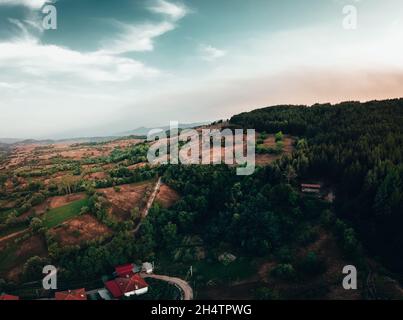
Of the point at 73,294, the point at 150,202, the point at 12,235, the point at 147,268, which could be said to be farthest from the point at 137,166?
the point at 73,294

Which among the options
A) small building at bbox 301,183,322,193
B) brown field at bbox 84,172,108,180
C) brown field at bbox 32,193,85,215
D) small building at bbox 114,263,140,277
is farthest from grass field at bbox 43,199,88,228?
small building at bbox 301,183,322,193

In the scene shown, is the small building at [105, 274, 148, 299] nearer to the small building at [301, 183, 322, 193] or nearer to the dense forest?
the small building at [301, 183, 322, 193]

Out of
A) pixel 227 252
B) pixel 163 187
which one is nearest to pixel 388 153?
pixel 227 252

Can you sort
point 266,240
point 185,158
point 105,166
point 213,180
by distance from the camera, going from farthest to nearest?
point 105,166 < point 185,158 < point 213,180 < point 266,240

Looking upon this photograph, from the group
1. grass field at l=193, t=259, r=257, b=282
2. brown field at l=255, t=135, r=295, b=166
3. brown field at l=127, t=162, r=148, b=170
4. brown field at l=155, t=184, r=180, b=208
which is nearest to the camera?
grass field at l=193, t=259, r=257, b=282

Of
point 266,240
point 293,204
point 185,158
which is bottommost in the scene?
point 266,240

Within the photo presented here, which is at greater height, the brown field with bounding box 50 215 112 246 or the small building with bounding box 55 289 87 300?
the brown field with bounding box 50 215 112 246

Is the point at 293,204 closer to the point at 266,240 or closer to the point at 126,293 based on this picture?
the point at 266,240

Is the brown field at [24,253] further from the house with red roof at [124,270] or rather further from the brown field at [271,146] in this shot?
the brown field at [271,146]
